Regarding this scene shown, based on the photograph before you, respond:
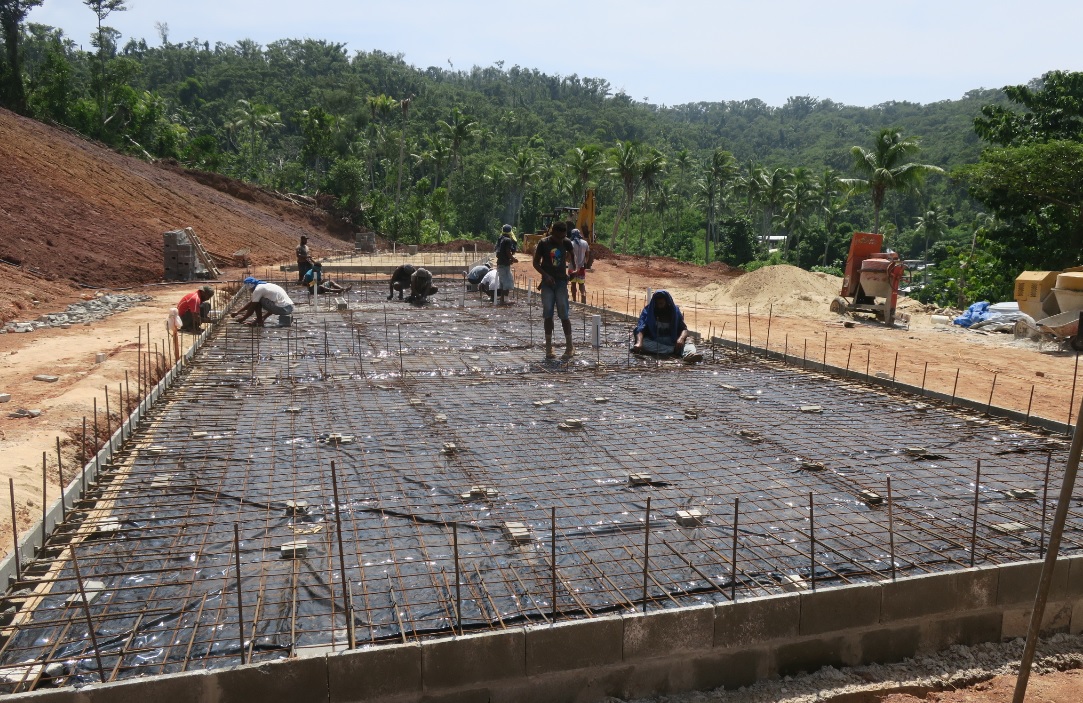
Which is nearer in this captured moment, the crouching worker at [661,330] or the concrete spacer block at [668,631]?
the concrete spacer block at [668,631]

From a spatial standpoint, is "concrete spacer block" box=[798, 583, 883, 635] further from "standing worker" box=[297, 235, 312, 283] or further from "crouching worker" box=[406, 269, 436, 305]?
"standing worker" box=[297, 235, 312, 283]

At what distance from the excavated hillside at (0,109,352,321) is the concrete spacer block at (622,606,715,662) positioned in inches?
415

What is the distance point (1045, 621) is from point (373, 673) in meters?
2.44

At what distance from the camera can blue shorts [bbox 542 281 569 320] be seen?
6.96m

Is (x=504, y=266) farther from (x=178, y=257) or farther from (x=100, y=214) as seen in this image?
(x=100, y=214)

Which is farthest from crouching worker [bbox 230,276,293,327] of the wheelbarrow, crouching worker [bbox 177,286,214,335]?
the wheelbarrow

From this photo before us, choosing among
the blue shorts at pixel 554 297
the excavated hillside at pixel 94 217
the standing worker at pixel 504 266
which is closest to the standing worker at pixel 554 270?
the blue shorts at pixel 554 297

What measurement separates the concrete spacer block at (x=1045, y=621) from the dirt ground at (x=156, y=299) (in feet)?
0.70

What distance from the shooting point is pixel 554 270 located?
22.5 ft

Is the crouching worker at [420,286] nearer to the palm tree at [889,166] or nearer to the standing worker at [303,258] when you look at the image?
the standing worker at [303,258]

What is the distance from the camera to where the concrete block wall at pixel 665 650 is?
225 centimetres

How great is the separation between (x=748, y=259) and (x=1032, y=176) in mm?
20109

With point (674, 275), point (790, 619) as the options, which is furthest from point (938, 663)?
point (674, 275)

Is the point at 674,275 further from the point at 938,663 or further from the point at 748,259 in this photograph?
the point at 938,663
